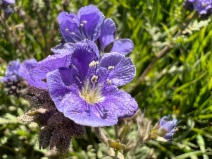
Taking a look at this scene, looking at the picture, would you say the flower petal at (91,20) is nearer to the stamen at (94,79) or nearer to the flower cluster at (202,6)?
the stamen at (94,79)

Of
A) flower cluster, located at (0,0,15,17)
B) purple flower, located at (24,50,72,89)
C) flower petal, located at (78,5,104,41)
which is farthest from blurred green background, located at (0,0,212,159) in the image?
purple flower, located at (24,50,72,89)

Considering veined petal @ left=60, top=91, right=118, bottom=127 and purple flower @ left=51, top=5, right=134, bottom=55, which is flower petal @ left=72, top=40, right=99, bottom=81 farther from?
purple flower @ left=51, top=5, right=134, bottom=55

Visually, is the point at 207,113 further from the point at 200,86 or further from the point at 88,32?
the point at 88,32

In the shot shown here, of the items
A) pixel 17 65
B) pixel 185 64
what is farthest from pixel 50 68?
pixel 185 64

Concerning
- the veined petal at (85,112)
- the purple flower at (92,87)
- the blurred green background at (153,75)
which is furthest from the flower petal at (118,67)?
the blurred green background at (153,75)

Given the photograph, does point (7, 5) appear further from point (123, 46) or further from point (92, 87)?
point (92, 87)

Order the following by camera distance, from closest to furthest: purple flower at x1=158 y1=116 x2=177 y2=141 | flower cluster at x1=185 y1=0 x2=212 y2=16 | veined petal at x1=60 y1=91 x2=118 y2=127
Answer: veined petal at x1=60 y1=91 x2=118 y2=127 → purple flower at x1=158 y1=116 x2=177 y2=141 → flower cluster at x1=185 y1=0 x2=212 y2=16

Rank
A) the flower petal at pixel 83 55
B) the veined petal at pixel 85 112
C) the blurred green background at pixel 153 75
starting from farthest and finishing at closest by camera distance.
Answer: the blurred green background at pixel 153 75 < the flower petal at pixel 83 55 < the veined petal at pixel 85 112
